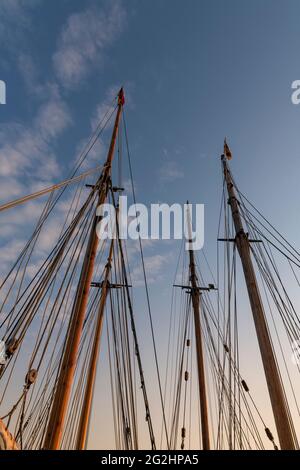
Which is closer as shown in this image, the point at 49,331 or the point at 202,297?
the point at 49,331

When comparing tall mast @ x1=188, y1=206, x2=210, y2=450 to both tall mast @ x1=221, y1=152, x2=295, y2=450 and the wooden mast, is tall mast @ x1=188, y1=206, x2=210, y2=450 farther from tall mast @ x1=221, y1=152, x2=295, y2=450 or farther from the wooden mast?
tall mast @ x1=221, y1=152, x2=295, y2=450

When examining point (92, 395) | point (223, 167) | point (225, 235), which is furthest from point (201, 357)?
point (223, 167)

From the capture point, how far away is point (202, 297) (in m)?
25.1

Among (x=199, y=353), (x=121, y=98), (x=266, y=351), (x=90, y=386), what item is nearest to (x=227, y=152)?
(x=121, y=98)

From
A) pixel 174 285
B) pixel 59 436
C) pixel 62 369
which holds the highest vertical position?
pixel 174 285

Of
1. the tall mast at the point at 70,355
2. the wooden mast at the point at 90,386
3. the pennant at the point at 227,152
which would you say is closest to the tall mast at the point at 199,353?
the wooden mast at the point at 90,386

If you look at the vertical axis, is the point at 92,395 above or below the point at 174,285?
below

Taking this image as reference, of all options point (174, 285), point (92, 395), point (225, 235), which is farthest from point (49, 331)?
point (174, 285)

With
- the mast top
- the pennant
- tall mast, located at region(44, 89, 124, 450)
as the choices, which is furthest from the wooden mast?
the mast top

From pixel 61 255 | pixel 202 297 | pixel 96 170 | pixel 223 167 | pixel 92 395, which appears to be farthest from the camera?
pixel 202 297

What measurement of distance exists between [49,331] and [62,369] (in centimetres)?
264

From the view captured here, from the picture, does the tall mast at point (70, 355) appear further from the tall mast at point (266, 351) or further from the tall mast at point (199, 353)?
the tall mast at point (199, 353)
